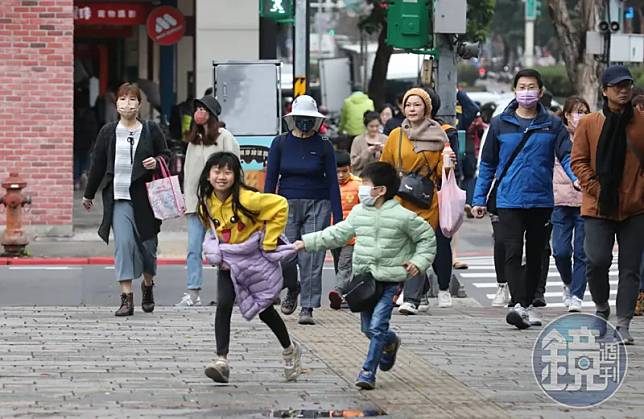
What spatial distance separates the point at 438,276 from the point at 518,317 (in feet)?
5.25

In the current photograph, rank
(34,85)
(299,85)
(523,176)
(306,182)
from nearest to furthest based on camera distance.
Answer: (523,176) → (306,182) → (299,85) → (34,85)

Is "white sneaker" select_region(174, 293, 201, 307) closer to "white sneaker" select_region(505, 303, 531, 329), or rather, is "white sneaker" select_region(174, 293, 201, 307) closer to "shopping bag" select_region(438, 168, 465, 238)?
"shopping bag" select_region(438, 168, 465, 238)

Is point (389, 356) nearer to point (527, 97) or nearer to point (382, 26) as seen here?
point (527, 97)

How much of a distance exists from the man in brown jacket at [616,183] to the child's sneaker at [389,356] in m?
2.03

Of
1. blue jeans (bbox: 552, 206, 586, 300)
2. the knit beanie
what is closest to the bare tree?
blue jeans (bbox: 552, 206, 586, 300)

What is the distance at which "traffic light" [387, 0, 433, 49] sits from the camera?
13656 millimetres

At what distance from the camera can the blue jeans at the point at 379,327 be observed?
8.68 metres

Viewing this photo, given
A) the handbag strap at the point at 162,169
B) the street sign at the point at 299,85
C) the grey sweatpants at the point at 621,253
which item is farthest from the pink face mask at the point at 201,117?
the street sign at the point at 299,85

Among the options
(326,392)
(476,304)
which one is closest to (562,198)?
(476,304)

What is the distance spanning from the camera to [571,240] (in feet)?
42.4

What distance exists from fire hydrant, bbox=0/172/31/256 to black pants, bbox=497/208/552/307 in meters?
7.48

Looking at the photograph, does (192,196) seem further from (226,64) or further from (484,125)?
(484,125)

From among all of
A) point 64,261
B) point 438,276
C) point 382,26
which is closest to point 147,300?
point 438,276

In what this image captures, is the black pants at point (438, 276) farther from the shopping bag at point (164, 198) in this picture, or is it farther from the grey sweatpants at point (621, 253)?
the shopping bag at point (164, 198)
